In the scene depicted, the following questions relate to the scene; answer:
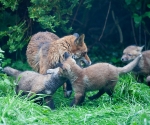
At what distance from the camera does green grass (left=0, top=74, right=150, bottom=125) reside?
5.68 meters

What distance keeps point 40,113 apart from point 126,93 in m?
2.07

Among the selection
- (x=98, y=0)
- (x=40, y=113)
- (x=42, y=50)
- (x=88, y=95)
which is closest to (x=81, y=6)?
(x=98, y=0)

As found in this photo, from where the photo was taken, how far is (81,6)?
440 inches

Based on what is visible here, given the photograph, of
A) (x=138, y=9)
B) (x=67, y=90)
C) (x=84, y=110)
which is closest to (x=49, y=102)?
(x=84, y=110)

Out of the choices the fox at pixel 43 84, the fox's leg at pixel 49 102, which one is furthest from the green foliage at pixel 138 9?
the fox's leg at pixel 49 102

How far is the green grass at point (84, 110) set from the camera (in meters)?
5.68

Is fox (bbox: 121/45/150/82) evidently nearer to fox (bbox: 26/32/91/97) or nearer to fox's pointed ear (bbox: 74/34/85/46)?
fox (bbox: 26/32/91/97)

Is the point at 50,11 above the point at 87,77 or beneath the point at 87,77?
above

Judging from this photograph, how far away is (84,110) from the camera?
6.81 m

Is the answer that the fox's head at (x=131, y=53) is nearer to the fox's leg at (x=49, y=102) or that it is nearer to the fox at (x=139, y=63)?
the fox at (x=139, y=63)

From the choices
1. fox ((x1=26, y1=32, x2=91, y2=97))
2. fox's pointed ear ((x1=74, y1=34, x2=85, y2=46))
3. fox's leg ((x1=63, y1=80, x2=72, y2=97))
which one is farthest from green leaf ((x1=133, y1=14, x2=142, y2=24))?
fox's leg ((x1=63, y1=80, x2=72, y2=97))

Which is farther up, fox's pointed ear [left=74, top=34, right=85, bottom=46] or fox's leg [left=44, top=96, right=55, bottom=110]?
fox's pointed ear [left=74, top=34, right=85, bottom=46]

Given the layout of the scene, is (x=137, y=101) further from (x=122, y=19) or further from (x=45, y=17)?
(x=122, y=19)

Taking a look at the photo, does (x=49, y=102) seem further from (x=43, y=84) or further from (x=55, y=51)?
(x=55, y=51)
